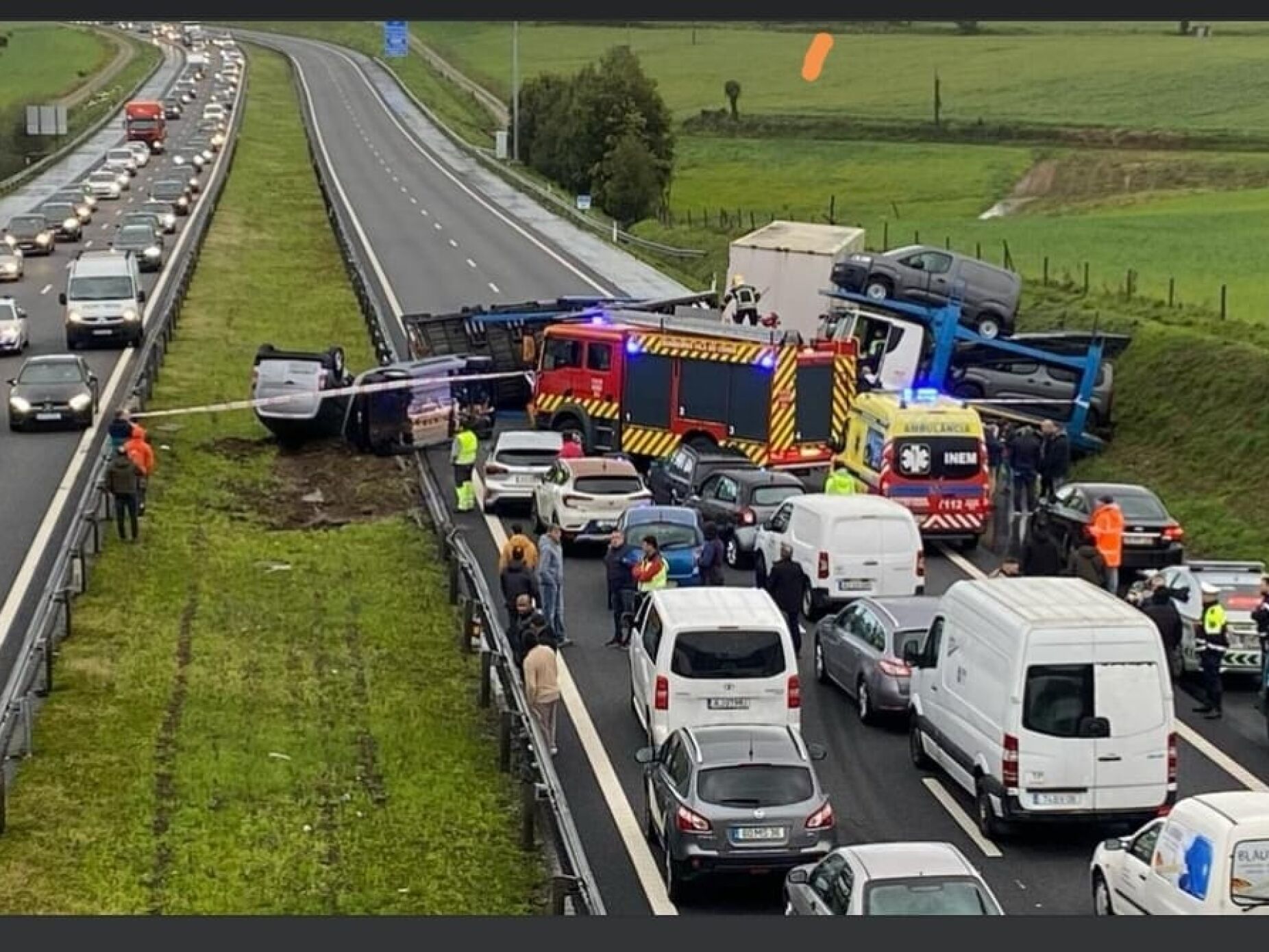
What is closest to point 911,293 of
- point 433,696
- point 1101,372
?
point 1101,372

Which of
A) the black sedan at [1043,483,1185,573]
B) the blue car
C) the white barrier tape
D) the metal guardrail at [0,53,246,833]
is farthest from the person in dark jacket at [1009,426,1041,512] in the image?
the metal guardrail at [0,53,246,833]

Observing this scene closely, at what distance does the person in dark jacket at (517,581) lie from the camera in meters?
26.0

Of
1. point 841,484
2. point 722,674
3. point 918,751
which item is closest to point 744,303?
point 841,484

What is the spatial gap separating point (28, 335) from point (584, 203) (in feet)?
115

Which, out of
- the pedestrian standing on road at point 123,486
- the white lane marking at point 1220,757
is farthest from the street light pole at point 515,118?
the white lane marking at point 1220,757

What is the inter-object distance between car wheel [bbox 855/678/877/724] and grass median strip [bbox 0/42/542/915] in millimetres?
4061

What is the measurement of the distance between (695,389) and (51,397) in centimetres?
1152

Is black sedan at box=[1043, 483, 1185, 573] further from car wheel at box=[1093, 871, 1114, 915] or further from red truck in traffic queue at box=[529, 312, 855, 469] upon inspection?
car wheel at box=[1093, 871, 1114, 915]

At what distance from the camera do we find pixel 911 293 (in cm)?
4275

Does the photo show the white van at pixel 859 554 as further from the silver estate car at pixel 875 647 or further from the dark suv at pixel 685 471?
the dark suv at pixel 685 471

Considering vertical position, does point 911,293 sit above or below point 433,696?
above

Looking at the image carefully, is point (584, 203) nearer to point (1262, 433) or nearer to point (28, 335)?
point (28, 335)

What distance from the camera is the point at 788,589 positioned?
26.9 m

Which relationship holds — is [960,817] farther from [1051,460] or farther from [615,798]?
[1051,460]
